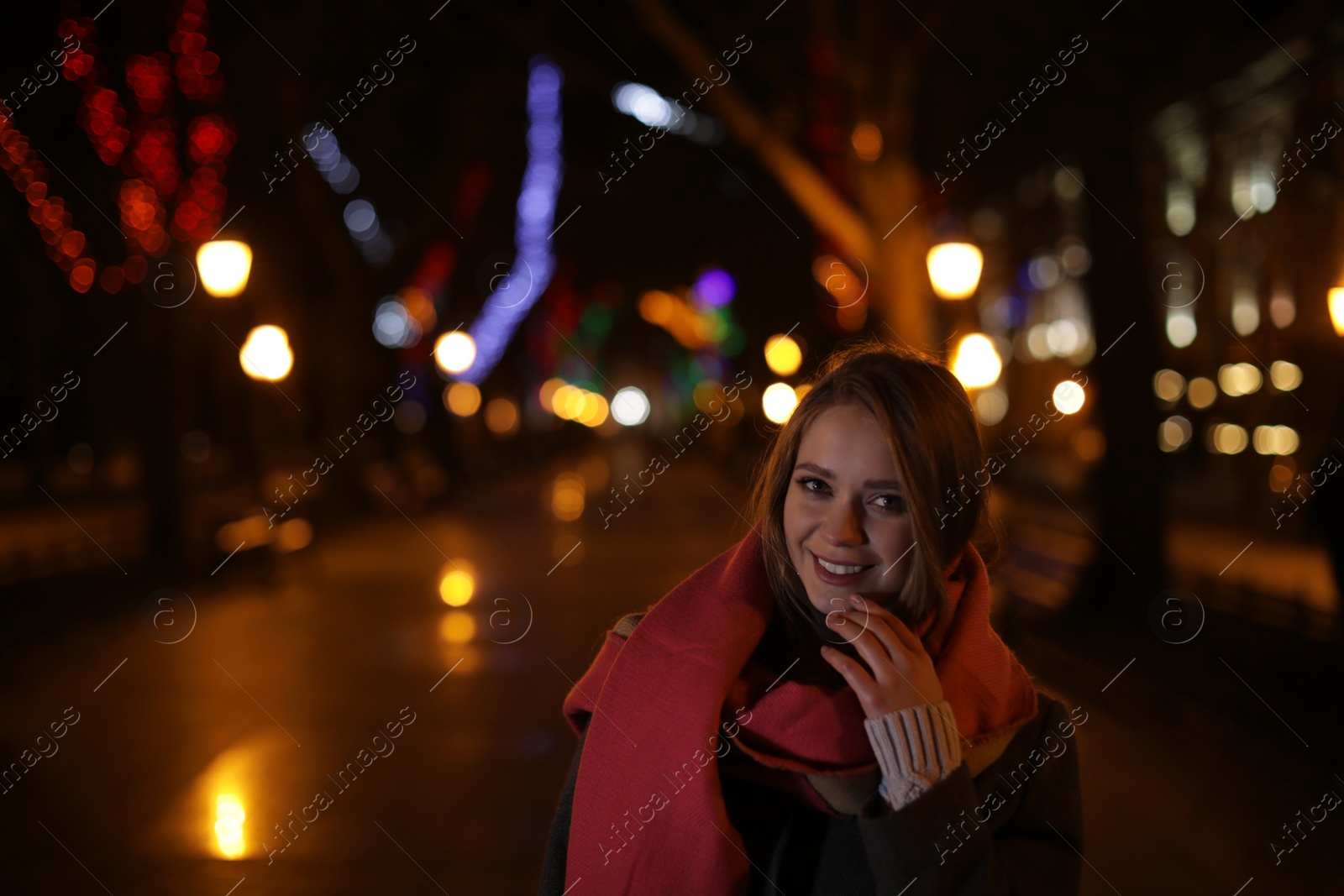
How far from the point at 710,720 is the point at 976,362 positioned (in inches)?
522

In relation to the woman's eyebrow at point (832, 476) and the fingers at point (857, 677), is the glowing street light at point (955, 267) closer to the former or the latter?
the woman's eyebrow at point (832, 476)

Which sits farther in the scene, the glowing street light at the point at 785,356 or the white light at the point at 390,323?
the glowing street light at the point at 785,356

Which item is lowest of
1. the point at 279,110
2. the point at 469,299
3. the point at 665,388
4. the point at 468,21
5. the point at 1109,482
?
the point at 1109,482

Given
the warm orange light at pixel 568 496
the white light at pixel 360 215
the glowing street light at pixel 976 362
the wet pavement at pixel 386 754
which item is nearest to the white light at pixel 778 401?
the warm orange light at pixel 568 496

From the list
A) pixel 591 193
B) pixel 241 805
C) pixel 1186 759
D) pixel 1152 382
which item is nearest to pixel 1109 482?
pixel 1152 382

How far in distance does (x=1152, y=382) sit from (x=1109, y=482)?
107 centimetres

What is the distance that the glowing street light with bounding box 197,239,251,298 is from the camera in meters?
13.1

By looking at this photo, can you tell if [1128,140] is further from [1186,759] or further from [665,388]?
[665,388]

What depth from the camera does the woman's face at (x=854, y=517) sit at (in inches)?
84.2

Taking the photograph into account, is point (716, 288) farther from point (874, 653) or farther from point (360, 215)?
point (874, 653)

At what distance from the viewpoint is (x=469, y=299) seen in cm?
3616

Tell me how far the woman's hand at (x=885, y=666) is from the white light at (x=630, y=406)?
86.4 metres

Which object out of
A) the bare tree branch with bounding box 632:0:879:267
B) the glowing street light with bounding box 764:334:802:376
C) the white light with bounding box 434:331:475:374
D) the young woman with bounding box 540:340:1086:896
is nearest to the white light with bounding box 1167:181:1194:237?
the glowing street light with bounding box 764:334:802:376

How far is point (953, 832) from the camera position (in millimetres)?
1903
